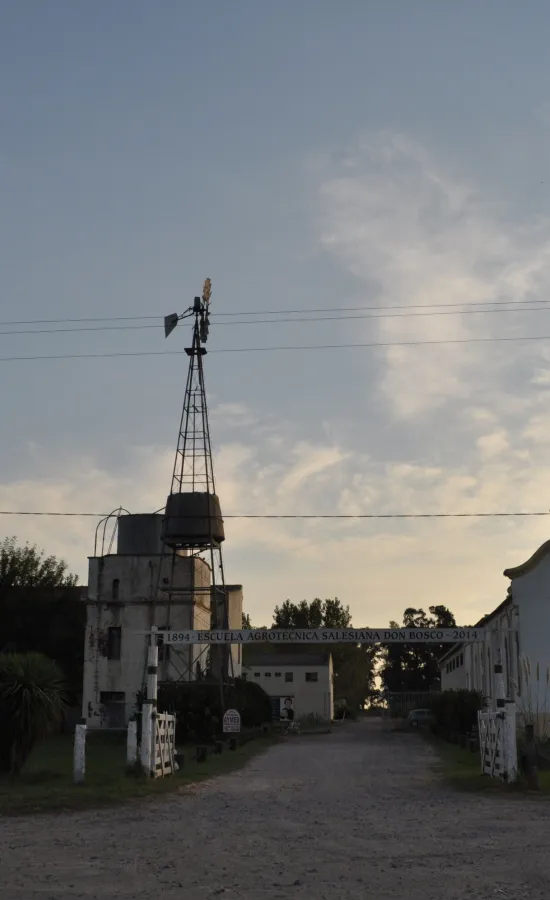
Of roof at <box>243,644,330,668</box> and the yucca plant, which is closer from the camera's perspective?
the yucca plant

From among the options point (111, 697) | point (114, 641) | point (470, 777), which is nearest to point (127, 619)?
point (114, 641)

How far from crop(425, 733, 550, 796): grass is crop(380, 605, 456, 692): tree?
8858 cm

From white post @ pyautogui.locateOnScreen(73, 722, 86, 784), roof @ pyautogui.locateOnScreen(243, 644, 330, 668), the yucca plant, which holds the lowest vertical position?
white post @ pyautogui.locateOnScreen(73, 722, 86, 784)

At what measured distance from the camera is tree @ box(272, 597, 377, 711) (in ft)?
346

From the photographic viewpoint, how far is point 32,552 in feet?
187

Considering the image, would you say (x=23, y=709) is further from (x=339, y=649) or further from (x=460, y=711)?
(x=339, y=649)

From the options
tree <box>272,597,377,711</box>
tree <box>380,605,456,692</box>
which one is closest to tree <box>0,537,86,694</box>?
tree <box>272,597,377,711</box>

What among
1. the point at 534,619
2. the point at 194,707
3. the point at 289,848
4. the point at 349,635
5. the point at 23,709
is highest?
the point at 534,619

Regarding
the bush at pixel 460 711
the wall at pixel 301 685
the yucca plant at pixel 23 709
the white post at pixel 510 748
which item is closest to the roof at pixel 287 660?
the wall at pixel 301 685

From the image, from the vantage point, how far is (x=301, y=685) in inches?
3029

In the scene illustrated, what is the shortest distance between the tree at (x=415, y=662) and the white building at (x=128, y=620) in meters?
71.0

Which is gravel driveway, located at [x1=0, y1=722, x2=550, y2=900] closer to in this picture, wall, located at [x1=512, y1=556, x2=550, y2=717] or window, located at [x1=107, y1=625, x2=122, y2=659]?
wall, located at [x1=512, y1=556, x2=550, y2=717]

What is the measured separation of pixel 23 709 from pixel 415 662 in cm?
10715

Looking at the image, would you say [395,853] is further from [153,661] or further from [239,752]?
[239,752]
